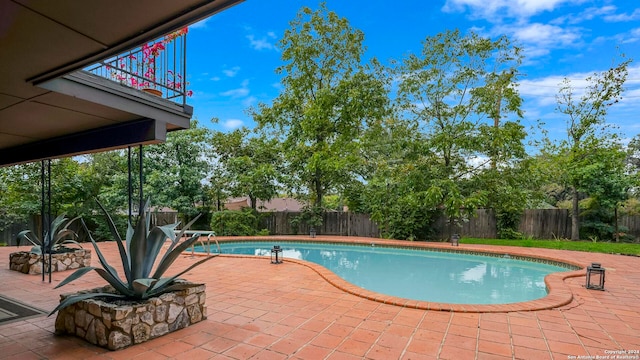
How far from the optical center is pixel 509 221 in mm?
11797

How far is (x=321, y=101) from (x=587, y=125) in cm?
981

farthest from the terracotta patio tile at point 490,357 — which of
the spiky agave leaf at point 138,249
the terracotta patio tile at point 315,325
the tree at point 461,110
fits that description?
the tree at point 461,110

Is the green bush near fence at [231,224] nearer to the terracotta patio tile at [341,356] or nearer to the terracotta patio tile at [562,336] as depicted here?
the terracotta patio tile at [341,356]

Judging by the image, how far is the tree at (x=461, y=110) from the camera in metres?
11.0

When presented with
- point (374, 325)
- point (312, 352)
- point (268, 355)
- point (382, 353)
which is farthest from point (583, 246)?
point (268, 355)

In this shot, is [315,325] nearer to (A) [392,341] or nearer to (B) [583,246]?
(A) [392,341]

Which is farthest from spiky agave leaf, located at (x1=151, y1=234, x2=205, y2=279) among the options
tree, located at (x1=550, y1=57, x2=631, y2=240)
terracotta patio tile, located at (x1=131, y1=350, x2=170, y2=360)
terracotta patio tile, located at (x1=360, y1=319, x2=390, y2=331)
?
tree, located at (x1=550, y1=57, x2=631, y2=240)

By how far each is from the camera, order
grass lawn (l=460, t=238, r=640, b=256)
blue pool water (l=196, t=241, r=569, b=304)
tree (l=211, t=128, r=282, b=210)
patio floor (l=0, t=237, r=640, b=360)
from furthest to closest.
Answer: tree (l=211, t=128, r=282, b=210) < grass lawn (l=460, t=238, r=640, b=256) < blue pool water (l=196, t=241, r=569, b=304) < patio floor (l=0, t=237, r=640, b=360)

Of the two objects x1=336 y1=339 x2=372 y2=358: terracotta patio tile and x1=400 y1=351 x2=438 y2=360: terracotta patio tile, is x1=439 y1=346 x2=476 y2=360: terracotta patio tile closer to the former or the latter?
x1=400 y1=351 x2=438 y2=360: terracotta patio tile

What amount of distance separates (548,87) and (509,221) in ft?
17.9

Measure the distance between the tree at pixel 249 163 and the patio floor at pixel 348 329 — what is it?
8622 millimetres

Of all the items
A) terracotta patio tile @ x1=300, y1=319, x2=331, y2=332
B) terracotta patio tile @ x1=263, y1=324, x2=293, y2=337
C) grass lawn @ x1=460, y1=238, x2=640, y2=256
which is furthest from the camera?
grass lawn @ x1=460, y1=238, x2=640, y2=256

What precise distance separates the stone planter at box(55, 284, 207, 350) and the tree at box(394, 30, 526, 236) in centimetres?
898

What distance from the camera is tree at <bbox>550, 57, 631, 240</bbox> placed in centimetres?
1136
